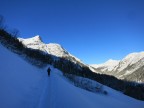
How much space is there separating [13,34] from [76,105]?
9945 centimetres

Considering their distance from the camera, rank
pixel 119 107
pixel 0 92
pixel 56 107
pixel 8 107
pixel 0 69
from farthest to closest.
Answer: pixel 119 107, pixel 0 69, pixel 56 107, pixel 0 92, pixel 8 107

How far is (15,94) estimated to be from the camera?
36.9 feet

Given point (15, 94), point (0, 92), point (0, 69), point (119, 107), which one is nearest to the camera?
point (0, 92)

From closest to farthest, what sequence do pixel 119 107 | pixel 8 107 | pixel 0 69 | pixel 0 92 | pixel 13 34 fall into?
1. pixel 8 107
2. pixel 0 92
3. pixel 0 69
4. pixel 119 107
5. pixel 13 34

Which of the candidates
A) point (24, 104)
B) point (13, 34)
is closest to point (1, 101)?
point (24, 104)

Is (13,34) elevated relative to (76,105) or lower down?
elevated

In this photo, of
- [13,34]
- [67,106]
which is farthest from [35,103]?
[13,34]

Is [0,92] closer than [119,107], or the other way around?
[0,92]

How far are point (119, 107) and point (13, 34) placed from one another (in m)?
98.0

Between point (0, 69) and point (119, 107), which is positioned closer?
point (0, 69)

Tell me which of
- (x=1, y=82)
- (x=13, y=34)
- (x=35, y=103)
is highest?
(x=13, y=34)

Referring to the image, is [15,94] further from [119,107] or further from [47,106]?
[119,107]

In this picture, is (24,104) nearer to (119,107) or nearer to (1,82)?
(1,82)

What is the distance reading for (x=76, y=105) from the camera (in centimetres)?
1127
